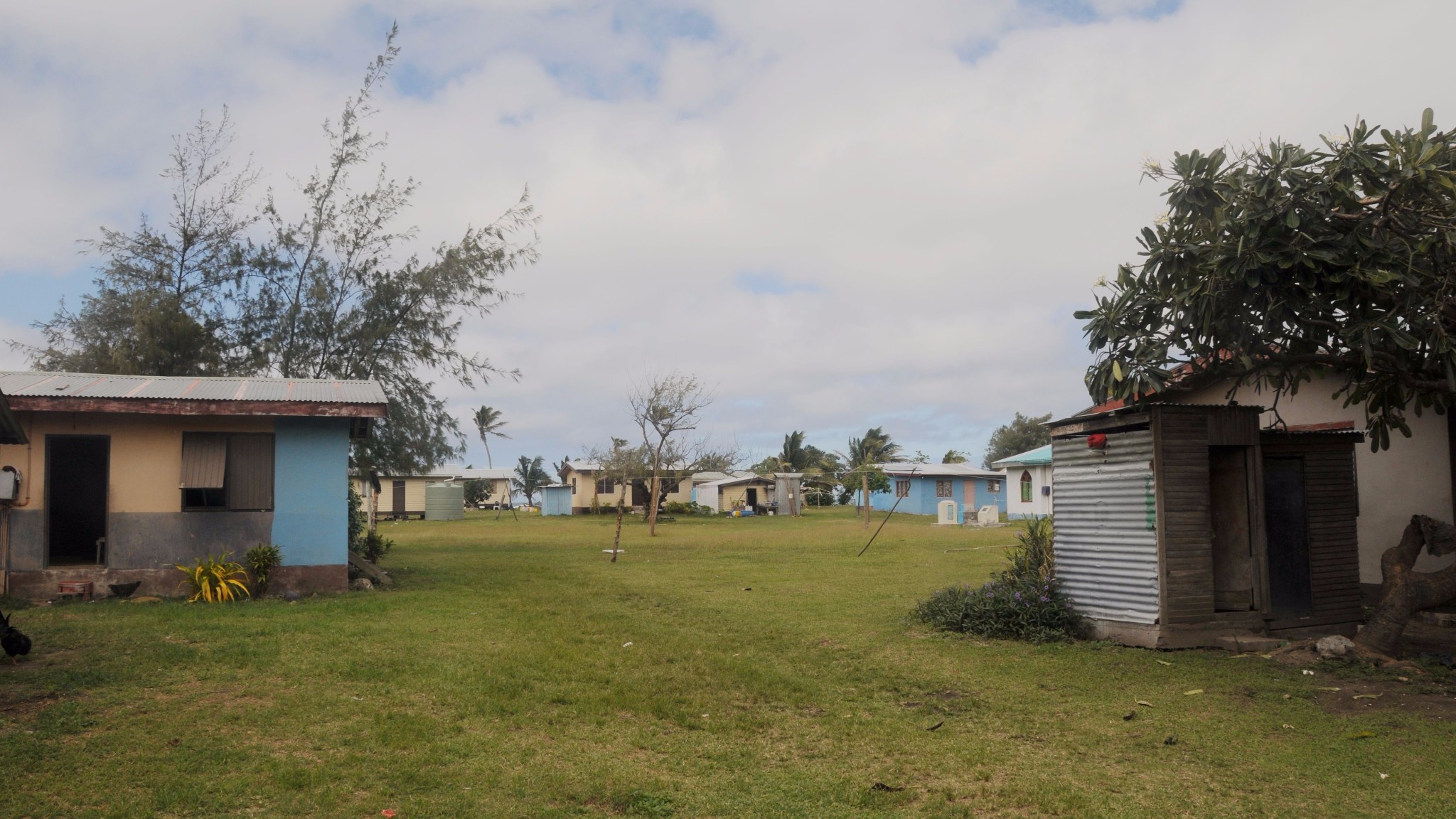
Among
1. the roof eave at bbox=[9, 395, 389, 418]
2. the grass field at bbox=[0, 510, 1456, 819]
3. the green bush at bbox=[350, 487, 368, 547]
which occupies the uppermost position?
the roof eave at bbox=[9, 395, 389, 418]

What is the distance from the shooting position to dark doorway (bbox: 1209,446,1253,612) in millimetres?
10398

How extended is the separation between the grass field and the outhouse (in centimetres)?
57

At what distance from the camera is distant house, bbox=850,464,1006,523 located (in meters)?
52.5

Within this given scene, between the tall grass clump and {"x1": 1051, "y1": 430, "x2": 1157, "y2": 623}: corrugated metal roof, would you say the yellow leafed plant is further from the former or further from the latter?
{"x1": 1051, "y1": 430, "x2": 1157, "y2": 623}: corrugated metal roof

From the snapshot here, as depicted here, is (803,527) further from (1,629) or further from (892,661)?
(1,629)

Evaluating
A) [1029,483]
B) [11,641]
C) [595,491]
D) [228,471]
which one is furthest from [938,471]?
[11,641]

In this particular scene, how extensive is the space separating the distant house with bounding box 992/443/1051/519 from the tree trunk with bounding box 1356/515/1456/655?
2810 centimetres

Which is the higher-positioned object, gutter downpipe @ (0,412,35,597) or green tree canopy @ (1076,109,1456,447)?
green tree canopy @ (1076,109,1456,447)

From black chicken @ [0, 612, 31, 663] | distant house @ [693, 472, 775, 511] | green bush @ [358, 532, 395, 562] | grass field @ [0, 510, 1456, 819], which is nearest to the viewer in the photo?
grass field @ [0, 510, 1456, 819]

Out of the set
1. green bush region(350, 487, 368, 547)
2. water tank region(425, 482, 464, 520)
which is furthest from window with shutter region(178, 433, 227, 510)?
water tank region(425, 482, 464, 520)

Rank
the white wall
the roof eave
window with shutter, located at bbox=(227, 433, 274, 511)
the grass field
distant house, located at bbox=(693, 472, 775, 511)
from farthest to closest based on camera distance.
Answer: distant house, located at bbox=(693, 472, 775, 511), window with shutter, located at bbox=(227, 433, 274, 511), the roof eave, the white wall, the grass field

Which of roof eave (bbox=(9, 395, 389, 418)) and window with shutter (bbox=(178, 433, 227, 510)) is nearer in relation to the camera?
roof eave (bbox=(9, 395, 389, 418))

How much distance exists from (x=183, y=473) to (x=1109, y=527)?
41.8 feet

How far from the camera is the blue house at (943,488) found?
52.5 m
